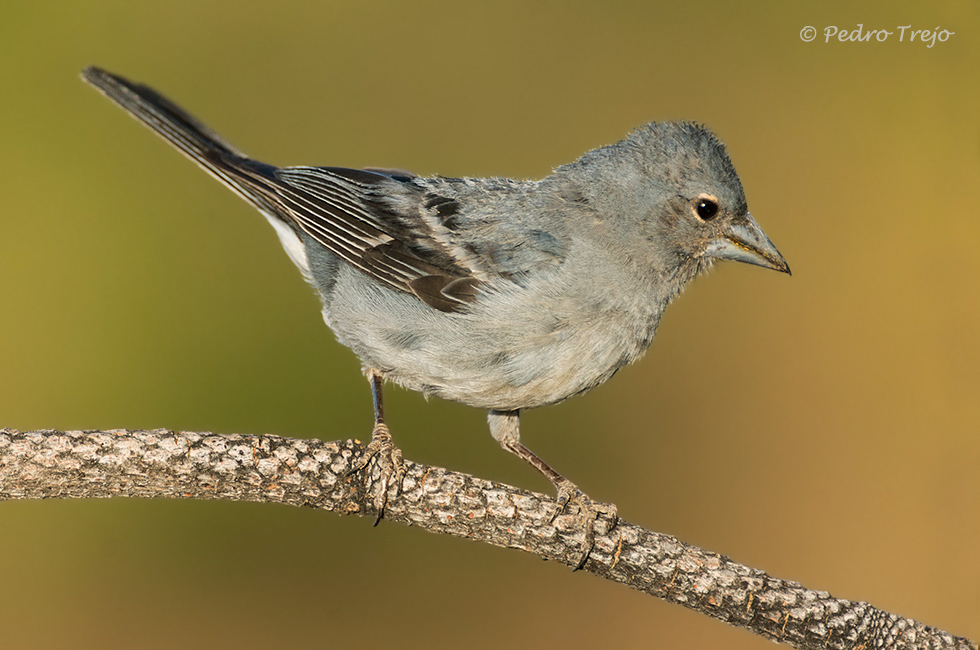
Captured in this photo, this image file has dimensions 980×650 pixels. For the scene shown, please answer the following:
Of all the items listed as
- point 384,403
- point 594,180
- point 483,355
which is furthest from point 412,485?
point 594,180

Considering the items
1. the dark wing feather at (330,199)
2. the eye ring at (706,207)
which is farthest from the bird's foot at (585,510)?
the eye ring at (706,207)

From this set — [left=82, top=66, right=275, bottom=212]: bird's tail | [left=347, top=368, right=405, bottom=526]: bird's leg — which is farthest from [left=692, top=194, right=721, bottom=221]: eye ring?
[left=82, top=66, right=275, bottom=212]: bird's tail

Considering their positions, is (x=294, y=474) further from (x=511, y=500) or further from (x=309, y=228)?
(x=309, y=228)

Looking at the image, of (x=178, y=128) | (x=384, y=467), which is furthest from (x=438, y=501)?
(x=178, y=128)

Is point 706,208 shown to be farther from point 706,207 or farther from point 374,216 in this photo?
point 374,216

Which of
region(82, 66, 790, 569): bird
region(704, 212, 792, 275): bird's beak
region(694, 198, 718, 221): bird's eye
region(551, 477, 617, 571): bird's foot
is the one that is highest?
region(694, 198, 718, 221): bird's eye

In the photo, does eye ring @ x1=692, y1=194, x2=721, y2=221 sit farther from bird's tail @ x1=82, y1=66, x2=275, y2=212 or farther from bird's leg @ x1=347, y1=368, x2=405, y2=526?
bird's tail @ x1=82, y1=66, x2=275, y2=212
